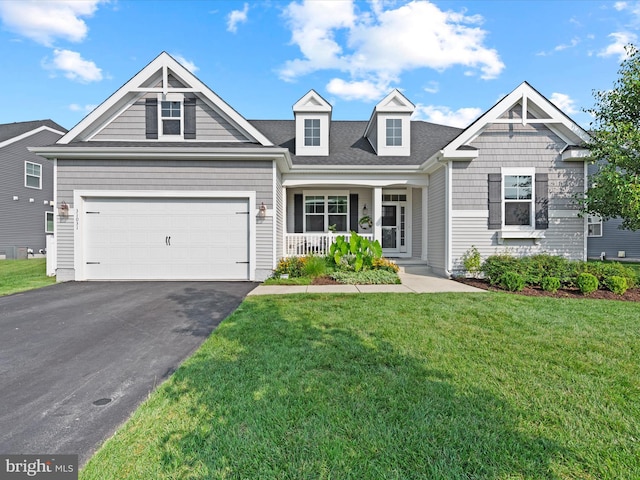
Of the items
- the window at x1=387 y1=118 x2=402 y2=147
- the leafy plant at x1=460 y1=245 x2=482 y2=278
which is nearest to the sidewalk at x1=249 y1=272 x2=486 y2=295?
the leafy plant at x1=460 y1=245 x2=482 y2=278

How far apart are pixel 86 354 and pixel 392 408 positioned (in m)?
3.52

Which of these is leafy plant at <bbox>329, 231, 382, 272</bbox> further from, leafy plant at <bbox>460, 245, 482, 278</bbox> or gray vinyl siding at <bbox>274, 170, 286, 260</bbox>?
leafy plant at <bbox>460, 245, 482, 278</bbox>

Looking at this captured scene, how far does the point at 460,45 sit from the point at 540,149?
4.52 meters

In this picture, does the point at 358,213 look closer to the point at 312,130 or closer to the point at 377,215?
the point at 377,215

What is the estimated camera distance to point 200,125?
9094 millimetres

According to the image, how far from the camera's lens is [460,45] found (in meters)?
10.7

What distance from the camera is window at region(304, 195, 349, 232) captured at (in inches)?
471

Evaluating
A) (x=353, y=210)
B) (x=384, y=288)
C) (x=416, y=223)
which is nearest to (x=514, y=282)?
(x=384, y=288)

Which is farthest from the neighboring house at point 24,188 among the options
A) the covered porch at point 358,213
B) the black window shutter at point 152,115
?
the covered porch at point 358,213

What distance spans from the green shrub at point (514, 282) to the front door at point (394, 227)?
15.6 feet

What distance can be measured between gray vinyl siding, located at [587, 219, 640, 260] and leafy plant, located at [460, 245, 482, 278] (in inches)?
405

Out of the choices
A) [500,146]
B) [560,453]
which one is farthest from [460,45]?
[560,453]

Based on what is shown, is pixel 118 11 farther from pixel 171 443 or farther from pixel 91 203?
pixel 171 443

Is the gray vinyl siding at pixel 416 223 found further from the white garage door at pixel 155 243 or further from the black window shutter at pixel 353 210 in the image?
the white garage door at pixel 155 243
